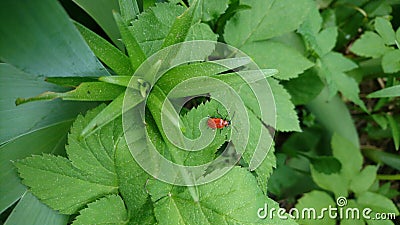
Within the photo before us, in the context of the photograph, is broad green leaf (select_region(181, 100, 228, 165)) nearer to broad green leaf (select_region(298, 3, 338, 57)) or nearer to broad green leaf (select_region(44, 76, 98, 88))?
broad green leaf (select_region(44, 76, 98, 88))

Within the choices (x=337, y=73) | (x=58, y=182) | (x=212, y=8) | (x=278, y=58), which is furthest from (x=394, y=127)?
(x=58, y=182)

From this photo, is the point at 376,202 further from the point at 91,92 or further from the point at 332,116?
the point at 91,92

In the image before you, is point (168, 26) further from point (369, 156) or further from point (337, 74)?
point (369, 156)

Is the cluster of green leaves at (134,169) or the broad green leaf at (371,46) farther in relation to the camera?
the broad green leaf at (371,46)

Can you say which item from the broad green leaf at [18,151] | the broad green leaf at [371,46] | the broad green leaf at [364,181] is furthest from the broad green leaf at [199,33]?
the broad green leaf at [364,181]

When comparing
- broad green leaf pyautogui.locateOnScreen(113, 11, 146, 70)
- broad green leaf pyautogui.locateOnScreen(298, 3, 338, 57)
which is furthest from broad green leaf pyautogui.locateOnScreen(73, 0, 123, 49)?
broad green leaf pyautogui.locateOnScreen(298, 3, 338, 57)

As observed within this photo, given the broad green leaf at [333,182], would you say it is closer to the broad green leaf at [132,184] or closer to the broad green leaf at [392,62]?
the broad green leaf at [392,62]
